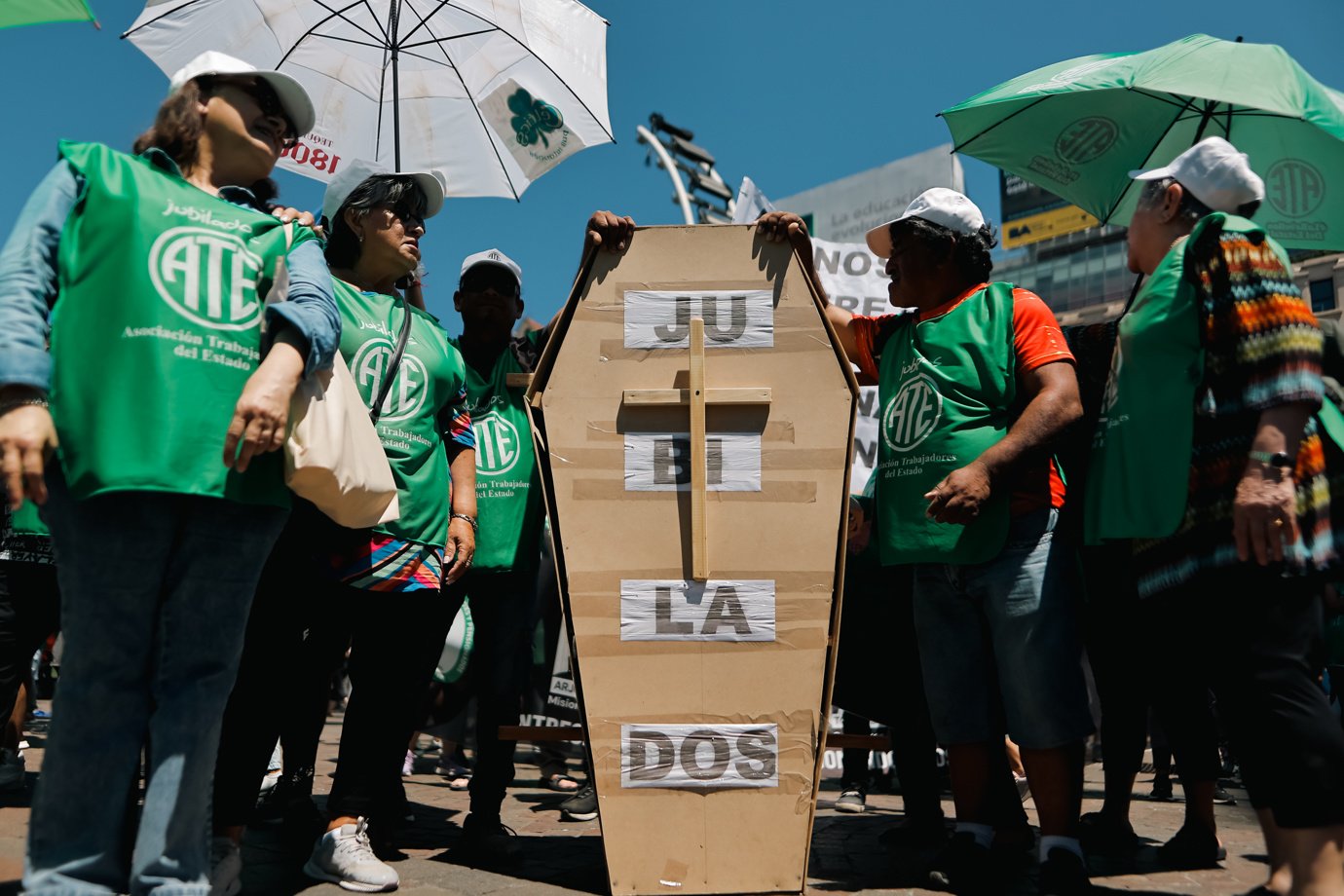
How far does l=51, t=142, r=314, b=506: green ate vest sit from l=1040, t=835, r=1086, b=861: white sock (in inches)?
82.6

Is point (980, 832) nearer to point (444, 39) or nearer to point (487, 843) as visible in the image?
point (487, 843)

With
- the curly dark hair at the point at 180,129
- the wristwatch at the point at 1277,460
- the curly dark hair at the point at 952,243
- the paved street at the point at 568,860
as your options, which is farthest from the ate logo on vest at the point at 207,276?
the wristwatch at the point at 1277,460

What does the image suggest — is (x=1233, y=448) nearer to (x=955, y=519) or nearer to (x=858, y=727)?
(x=955, y=519)

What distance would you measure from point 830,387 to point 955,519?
50cm

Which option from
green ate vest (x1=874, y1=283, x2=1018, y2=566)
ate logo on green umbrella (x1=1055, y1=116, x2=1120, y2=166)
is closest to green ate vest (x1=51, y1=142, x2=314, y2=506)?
green ate vest (x1=874, y1=283, x2=1018, y2=566)

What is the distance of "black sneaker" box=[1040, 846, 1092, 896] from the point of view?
2729 mm

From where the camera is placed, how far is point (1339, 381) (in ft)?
8.86

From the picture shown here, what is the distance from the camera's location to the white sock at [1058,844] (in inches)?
110

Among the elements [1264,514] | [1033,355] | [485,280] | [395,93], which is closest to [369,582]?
[485,280]

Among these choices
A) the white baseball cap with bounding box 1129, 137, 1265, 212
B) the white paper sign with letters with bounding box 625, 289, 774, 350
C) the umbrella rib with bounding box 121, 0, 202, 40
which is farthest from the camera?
the umbrella rib with bounding box 121, 0, 202, 40

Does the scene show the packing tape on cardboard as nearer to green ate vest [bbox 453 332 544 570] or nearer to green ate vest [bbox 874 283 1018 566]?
green ate vest [bbox 874 283 1018 566]

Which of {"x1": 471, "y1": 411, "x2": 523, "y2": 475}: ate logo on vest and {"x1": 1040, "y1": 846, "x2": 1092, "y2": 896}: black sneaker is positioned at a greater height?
{"x1": 471, "y1": 411, "x2": 523, "y2": 475}: ate logo on vest

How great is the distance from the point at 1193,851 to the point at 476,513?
2510 mm

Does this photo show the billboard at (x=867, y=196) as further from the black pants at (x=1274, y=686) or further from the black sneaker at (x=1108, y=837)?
the black pants at (x=1274, y=686)
